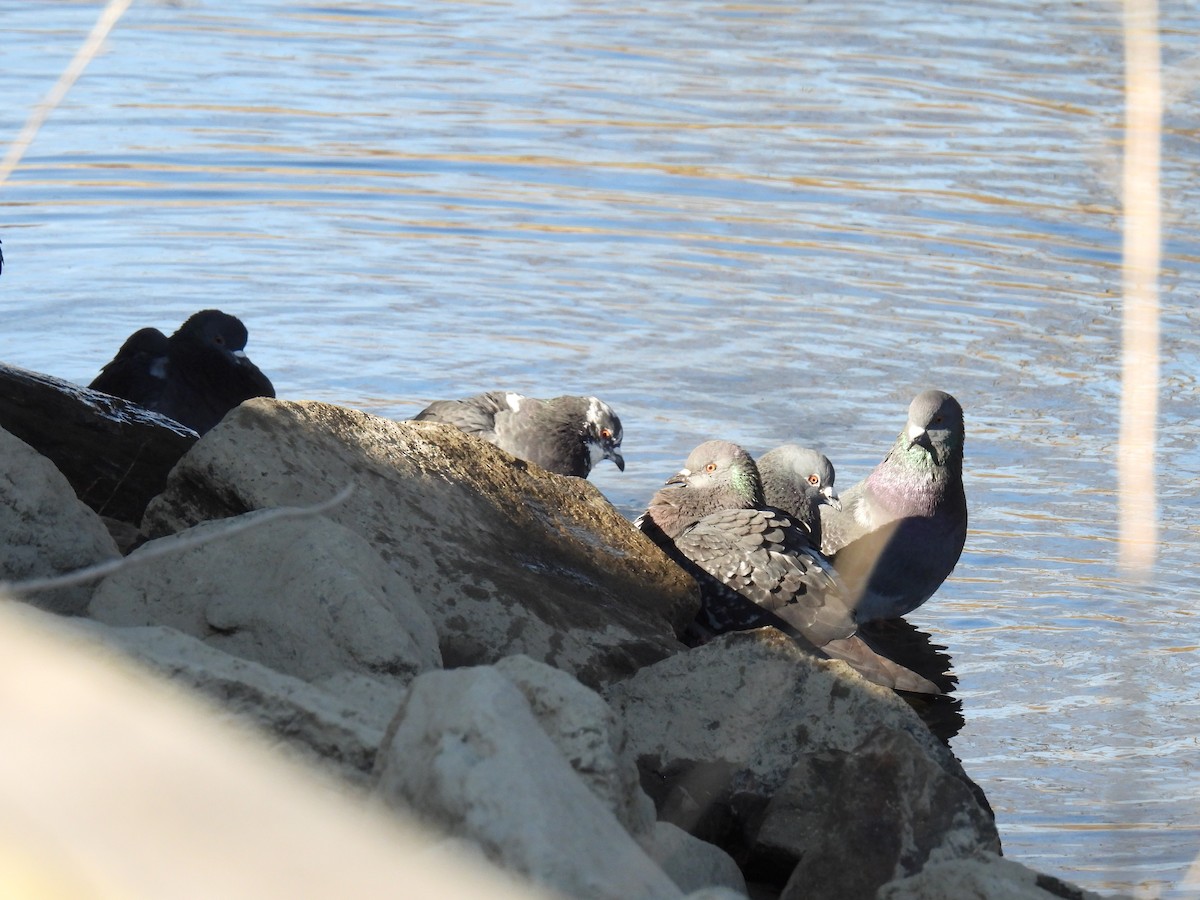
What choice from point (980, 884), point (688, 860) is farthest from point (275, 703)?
Result: point (980, 884)

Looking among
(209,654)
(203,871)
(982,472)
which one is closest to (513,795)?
(209,654)

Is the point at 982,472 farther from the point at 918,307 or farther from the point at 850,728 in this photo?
the point at 850,728

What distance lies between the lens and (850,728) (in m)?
4.58

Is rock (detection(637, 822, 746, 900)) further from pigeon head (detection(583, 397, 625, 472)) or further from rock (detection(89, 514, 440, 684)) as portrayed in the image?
pigeon head (detection(583, 397, 625, 472))

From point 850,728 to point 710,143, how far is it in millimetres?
10023

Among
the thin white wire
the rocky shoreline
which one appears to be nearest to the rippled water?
the rocky shoreline

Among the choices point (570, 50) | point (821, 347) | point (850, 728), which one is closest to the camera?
point (850, 728)

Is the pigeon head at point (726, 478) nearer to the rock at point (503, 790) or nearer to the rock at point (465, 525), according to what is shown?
the rock at point (465, 525)

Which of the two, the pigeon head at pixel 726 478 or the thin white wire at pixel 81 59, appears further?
the pigeon head at pixel 726 478

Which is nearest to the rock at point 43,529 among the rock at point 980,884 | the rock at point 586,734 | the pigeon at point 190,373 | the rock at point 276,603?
the rock at point 276,603

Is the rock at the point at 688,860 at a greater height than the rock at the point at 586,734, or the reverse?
the rock at the point at 586,734

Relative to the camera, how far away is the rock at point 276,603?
4.02 metres

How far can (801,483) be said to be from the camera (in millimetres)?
7715

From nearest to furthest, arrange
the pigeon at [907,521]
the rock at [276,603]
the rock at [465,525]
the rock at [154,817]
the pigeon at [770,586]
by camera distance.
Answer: the rock at [154,817] → the rock at [276,603] → the rock at [465,525] → the pigeon at [770,586] → the pigeon at [907,521]
